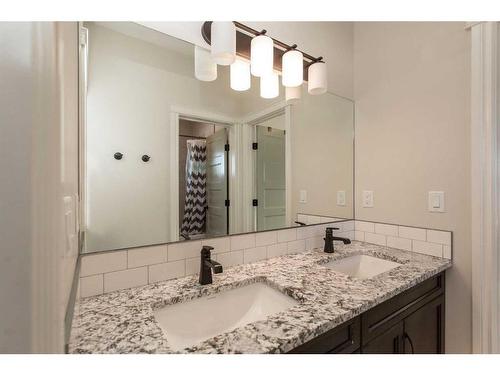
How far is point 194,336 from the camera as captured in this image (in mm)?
766

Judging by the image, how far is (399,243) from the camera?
4.47ft

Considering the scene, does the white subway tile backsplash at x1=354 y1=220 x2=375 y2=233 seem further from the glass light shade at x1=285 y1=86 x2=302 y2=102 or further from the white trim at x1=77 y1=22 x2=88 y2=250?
the white trim at x1=77 y1=22 x2=88 y2=250

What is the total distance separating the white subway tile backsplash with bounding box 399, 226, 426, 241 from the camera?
1.28m

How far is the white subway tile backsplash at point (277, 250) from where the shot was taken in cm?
119

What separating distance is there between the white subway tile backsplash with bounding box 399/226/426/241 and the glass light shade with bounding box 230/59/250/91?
116 cm

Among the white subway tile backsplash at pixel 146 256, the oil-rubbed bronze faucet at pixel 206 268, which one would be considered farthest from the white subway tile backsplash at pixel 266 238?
the white subway tile backsplash at pixel 146 256

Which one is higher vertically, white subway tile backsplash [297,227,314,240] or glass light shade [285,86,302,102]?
glass light shade [285,86,302,102]

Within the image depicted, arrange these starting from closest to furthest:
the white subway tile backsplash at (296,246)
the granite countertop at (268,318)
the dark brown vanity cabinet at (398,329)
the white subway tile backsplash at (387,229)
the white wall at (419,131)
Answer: the granite countertop at (268,318)
the dark brown vanity cabinet at (398,329)
the white wall at (419,131)
the white subway tile backsplash at (296,246)
the white subway tile backsplash at (387,229)

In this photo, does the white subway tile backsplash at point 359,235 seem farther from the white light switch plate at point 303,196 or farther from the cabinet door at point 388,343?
the cabinet door at point 388,343

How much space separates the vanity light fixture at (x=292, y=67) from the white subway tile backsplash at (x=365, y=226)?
0.96 metres

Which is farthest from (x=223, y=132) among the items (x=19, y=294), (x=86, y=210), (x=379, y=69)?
(x=379, y=69)

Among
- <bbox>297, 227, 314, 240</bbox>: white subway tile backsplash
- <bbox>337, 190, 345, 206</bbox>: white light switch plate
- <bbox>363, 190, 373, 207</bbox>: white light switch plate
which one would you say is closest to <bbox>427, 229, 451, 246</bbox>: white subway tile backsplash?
<bbox>363, 190, 373, 207</bbox>: white light switch plate
